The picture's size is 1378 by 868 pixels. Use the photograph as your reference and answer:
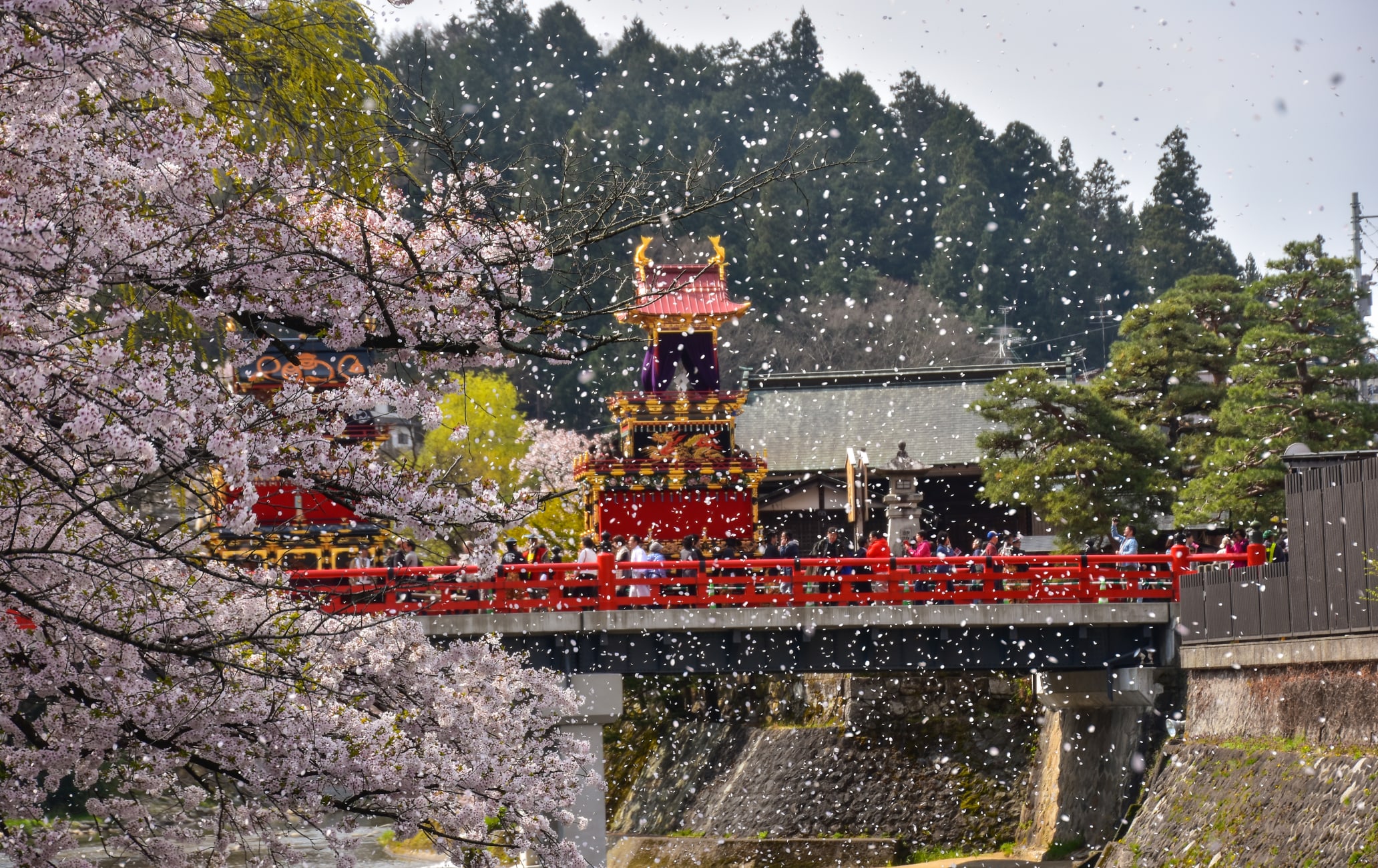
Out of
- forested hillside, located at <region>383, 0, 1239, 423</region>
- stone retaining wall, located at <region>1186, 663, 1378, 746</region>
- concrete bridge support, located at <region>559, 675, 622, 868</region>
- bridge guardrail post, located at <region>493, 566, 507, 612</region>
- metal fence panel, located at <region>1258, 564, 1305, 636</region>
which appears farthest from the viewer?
forested hillside, located at <region>383, 0, 1239, 423</region>

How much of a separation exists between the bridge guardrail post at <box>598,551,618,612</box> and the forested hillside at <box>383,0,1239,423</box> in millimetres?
31889

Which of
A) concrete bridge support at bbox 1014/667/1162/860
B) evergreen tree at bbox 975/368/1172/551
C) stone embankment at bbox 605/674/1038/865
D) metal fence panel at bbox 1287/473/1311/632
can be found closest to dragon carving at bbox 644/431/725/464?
stone embankment at bbox 605/674/1038/865

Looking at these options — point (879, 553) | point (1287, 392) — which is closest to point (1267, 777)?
point (879, 553)

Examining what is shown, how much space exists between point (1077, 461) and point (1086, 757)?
6.87m

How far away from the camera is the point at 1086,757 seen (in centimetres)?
2303

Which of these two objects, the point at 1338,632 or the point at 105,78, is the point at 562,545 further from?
the point at 105,78

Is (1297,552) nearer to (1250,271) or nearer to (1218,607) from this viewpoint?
(1218,607)

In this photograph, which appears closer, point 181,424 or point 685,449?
point 181,424

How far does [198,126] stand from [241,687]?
2.72m

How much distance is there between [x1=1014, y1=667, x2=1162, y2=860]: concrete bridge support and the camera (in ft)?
68.9

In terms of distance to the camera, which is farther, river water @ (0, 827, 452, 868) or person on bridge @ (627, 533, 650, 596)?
river water @ (0, 827, 452, 868)

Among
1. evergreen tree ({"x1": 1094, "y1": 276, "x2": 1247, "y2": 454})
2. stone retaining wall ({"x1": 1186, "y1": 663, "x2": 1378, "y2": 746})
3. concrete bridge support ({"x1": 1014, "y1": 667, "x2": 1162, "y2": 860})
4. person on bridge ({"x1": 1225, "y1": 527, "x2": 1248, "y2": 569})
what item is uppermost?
evergreen tree ({"x1": 1094, "y1": 276, "x2": 1247, "y2": 454})

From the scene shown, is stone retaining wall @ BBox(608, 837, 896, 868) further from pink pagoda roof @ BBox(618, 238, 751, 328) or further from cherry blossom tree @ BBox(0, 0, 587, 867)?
cherry blossom tree @ BBox(0, 0, 587, 867)

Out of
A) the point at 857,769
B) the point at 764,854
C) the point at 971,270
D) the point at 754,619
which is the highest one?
the point at 971,270
